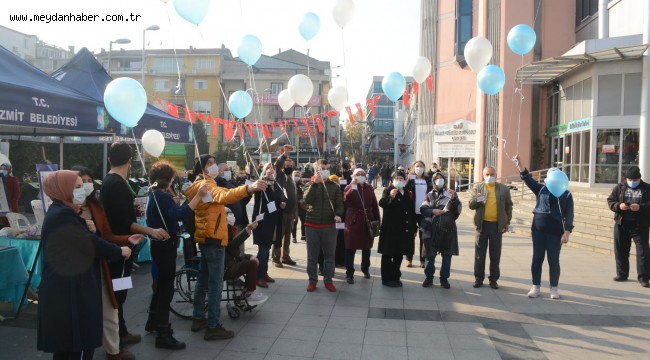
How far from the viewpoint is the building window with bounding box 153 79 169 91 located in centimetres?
5269

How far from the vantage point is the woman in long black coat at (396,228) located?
716 cm

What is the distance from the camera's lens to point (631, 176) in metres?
7.64

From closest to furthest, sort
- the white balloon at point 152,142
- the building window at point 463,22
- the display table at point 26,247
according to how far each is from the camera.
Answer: the display table at point 26,247 < the white balloon at point 152,142 < the building window at point 463,22

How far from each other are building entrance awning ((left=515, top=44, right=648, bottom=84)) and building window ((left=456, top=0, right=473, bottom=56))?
21.8 ft

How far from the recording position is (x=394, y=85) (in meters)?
10.0

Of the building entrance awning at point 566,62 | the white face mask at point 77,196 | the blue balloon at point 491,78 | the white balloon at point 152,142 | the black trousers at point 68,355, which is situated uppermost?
the building entrance awning at point 566,62

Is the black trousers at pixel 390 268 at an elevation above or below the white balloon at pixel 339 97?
below

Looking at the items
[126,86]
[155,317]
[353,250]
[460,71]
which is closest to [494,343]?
[353,250]

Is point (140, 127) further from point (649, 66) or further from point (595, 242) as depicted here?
point (649, 66)

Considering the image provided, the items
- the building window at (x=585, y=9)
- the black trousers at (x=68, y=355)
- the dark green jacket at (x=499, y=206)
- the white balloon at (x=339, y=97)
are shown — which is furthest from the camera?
the building window at (x=585, y=9)

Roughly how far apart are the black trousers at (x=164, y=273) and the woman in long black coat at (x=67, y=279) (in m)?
1.20

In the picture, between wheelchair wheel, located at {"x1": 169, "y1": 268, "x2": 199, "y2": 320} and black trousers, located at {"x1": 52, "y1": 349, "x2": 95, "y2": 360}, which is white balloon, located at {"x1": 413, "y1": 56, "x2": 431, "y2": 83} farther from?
black trousers, located at {"x1": 52, "y1": 349, "x2": 95, "y2": 360}

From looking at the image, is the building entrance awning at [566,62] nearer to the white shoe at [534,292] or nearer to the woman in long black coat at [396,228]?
the woman in long black coat at [396,228]

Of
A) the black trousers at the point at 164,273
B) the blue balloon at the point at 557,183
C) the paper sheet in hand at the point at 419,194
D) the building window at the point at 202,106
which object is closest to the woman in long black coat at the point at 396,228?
the paper sheet in hand at the point at 419,194
